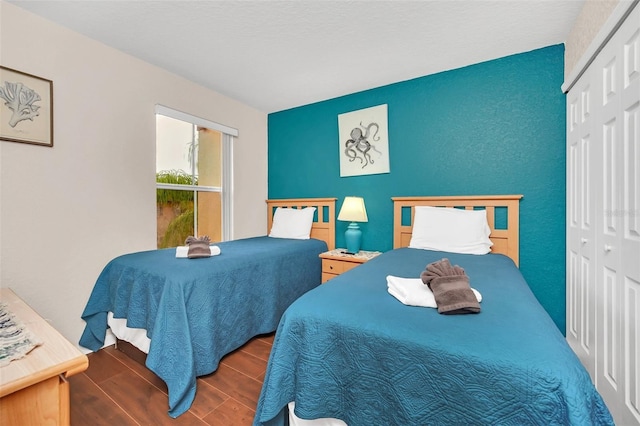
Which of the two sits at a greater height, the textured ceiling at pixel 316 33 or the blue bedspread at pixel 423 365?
the textured ceiling at pixel 316 33

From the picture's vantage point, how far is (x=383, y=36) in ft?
6.59

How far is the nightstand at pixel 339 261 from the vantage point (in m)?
2.52

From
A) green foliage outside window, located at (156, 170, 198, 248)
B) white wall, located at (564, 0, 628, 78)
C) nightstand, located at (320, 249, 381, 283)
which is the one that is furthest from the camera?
green foliage outside window, located at (156, 170, 198, 248)

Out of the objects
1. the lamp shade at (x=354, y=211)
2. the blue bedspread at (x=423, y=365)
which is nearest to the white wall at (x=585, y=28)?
the blue bedspread at (x=423, y=365)

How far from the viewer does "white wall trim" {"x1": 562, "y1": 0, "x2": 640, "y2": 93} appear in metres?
1.18

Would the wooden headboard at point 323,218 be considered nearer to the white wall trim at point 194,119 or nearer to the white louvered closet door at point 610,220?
→ the white wall trim at point 194,119

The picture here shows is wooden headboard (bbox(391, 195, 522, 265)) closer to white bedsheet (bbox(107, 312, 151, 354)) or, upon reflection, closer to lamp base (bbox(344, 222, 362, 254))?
lamp base (bbox(344, 222, 362, 254))

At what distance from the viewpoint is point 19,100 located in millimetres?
1768

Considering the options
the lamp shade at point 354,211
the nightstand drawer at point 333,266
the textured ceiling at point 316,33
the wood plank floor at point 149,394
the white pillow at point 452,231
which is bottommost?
the wood plank floor at point 149,394

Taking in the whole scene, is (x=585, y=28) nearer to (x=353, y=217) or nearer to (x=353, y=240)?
(x=353, y=217)

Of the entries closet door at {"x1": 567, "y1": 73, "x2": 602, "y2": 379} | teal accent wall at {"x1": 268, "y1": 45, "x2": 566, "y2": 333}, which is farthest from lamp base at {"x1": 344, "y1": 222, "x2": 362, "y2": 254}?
closet door at {"x1": 567, "y1": 73, "x2": 602, "y2": 379}

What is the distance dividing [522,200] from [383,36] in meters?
1.73

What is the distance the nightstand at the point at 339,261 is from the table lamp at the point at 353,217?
3.8 inches

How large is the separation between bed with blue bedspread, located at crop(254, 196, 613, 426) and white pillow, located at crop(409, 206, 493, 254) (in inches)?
35.5
